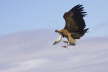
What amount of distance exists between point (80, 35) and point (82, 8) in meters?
2.15

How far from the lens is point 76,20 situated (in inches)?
949

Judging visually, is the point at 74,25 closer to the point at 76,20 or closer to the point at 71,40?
the point at 76,20

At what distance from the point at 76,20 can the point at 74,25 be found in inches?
19.0

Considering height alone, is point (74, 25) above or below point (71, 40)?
above

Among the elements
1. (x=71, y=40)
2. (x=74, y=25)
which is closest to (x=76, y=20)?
(x=74, y=25)

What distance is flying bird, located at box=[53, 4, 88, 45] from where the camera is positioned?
23047mm

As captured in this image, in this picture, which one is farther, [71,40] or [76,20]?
[76,20]

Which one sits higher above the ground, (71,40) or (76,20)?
(76,20)

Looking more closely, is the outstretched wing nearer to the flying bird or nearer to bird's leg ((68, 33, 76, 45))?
the flying bird

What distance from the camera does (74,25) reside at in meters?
24.3

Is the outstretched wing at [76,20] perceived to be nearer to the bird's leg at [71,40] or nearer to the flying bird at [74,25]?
the flying bird at [74,25]

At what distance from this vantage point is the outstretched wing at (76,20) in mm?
23359

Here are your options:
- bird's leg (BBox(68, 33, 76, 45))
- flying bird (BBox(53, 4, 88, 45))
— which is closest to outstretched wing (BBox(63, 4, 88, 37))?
flying bird (BBox(53, 4, 88, 45))

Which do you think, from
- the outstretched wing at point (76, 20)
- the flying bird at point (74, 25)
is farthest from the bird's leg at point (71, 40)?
the outstretched wing at point (76, 20)
